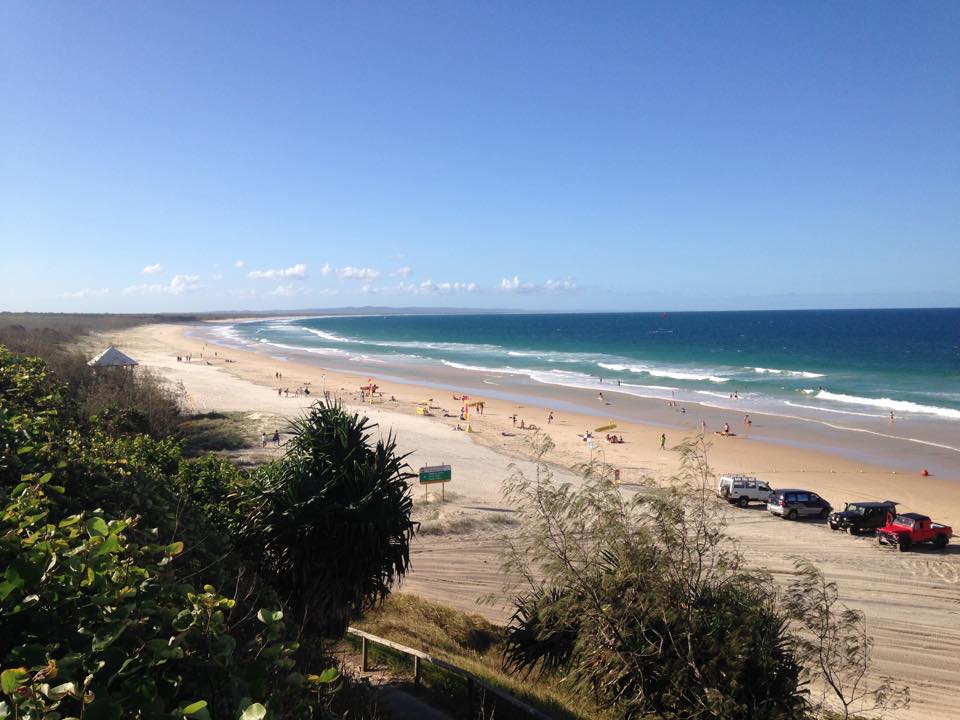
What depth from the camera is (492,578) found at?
16.6m

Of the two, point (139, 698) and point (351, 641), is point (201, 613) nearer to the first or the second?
point (139, 698)

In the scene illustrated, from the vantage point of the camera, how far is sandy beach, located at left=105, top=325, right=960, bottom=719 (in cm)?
1461

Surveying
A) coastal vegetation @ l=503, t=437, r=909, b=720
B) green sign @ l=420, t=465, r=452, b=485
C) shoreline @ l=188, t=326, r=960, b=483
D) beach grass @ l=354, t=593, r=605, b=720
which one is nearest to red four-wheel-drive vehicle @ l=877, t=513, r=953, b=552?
shoreline @ l=188, t=326, r=960, b=483

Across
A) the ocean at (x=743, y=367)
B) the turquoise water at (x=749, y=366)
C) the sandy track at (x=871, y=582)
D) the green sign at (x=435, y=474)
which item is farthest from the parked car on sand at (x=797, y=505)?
the turquoise water at (x=749, y=366)

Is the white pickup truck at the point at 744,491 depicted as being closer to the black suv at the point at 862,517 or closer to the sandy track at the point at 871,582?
the sandy track at the point at 871,582

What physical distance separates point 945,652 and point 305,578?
13.4 metres

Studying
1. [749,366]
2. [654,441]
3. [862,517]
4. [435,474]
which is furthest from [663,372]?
[435,474]

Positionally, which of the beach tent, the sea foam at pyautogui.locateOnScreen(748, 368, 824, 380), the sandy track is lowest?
the sandy track

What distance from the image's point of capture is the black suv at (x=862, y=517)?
68.9 feet

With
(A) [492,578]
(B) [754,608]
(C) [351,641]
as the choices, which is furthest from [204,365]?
(B) [754,608]

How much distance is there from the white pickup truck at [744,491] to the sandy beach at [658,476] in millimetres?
473

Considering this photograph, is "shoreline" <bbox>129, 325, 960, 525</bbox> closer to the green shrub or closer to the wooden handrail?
the wooden handrail

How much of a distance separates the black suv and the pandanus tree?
59.8 ft

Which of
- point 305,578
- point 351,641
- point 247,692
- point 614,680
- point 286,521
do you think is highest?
point 247,692
